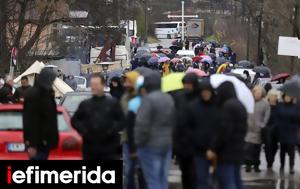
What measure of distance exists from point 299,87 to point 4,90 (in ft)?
23.2

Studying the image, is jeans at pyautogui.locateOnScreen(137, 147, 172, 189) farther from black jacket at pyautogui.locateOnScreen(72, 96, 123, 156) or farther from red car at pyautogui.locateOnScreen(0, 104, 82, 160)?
red car at pyautogui.locateOnScreen(0, 104, 82, 160)

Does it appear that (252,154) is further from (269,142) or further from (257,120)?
(257,120)

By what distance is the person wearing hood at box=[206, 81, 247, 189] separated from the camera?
32.5 feet

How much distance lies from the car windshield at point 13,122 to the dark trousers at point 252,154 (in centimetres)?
398

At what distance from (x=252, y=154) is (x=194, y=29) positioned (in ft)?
363

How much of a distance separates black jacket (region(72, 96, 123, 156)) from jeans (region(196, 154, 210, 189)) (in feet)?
3.56

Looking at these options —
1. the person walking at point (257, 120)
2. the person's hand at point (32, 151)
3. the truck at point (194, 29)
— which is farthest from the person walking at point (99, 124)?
the truck at point (194, 29)

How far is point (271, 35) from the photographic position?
5753 cm

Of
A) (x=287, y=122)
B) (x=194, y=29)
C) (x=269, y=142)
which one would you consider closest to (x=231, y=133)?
(x=287, y=122)

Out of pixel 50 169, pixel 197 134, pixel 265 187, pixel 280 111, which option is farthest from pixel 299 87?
pixel 50 169

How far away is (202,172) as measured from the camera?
10.5 metres

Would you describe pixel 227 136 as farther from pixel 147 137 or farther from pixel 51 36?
pixel 51 36

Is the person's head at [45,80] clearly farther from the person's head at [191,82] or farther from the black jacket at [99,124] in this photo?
the person's head at [191,82]

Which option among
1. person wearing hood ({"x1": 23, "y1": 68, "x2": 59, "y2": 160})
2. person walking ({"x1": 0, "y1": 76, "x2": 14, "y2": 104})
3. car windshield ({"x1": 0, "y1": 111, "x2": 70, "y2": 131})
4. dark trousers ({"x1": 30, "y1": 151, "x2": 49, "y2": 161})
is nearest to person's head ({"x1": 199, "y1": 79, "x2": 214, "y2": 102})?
person wearing hood ({"x1": 23, "y1": 68, "x2": 59, "y2": 160})
